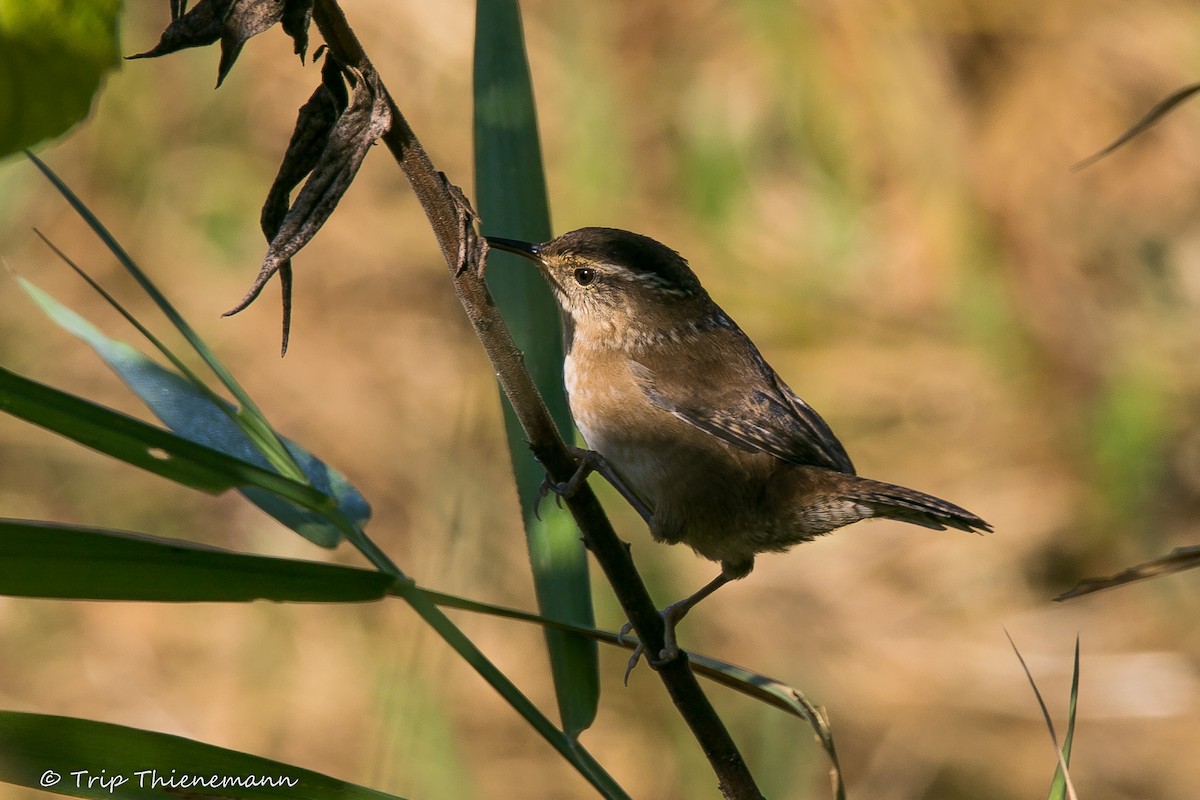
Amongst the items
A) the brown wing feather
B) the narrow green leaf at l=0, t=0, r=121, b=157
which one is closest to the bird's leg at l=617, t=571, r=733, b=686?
the brown wing feather

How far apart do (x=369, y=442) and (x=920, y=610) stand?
267cm

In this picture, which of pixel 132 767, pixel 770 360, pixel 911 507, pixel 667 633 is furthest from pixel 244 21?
pixel 770 360

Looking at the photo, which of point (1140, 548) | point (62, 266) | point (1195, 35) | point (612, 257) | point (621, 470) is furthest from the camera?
point (62, 266)

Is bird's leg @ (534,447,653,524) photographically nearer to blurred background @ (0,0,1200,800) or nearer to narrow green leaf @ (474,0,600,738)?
narrow green leaf @ (474,0,600,738)

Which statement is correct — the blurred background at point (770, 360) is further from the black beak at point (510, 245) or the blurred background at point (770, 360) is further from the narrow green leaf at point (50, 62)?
the narrow green leaf at point (50, 62)

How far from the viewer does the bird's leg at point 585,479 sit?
4.68ft

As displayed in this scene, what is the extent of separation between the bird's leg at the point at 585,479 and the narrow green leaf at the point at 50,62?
2.35 feet

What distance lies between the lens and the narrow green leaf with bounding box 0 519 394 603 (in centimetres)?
120

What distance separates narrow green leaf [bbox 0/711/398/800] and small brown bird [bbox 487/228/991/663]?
3.18ft

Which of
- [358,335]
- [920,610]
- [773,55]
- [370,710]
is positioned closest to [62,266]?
[358,335]

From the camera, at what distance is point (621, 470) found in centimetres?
259

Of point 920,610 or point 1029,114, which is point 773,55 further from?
point 920,610

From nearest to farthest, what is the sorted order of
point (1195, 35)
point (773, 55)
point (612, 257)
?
point (612, 257)
point (1195, 35)
point (773, 55)

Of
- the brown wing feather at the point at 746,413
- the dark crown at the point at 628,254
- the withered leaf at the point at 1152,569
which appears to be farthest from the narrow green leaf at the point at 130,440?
the dark crown at the point at 628,254
